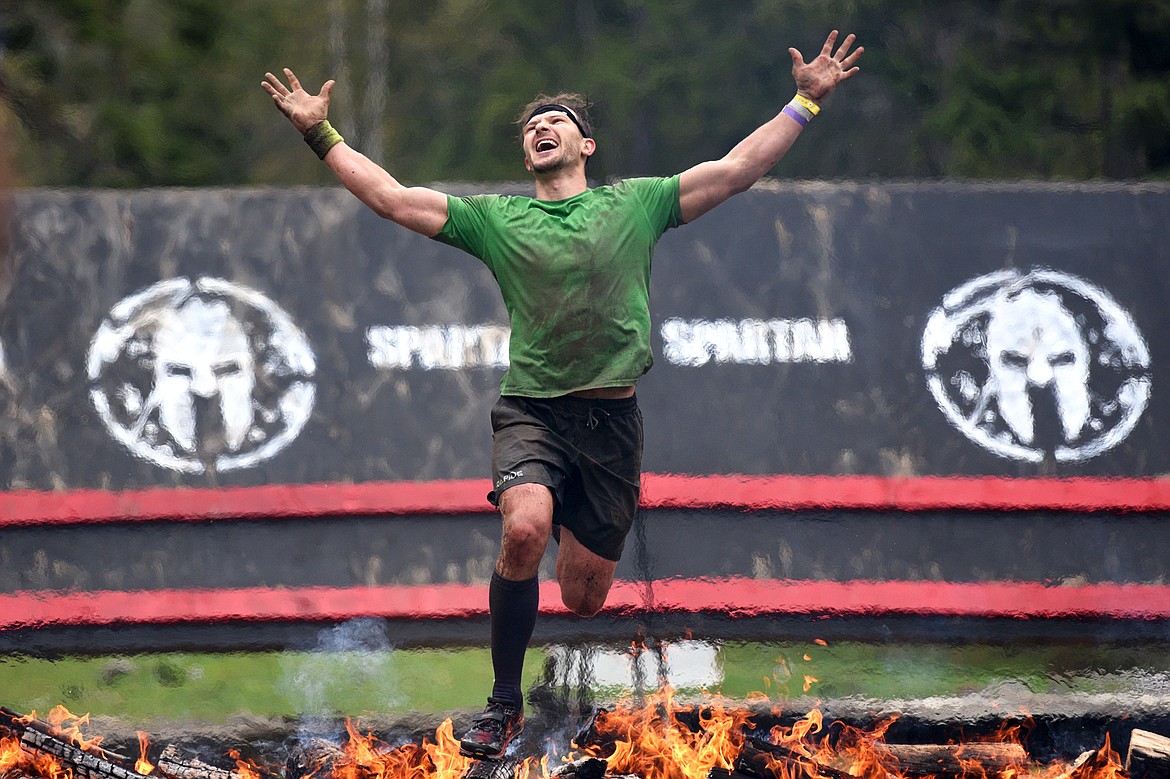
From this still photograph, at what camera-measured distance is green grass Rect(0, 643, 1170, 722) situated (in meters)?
5.91

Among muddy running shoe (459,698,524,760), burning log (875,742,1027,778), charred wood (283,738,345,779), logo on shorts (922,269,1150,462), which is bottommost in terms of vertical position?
burning log (875,742,1027,778)

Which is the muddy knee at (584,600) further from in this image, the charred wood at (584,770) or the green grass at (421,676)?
the green grass at (421,676)

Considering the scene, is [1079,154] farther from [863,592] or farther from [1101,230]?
[863,592]

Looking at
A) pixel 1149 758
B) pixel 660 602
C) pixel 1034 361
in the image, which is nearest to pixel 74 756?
pixel 660 602

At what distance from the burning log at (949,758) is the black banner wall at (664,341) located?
141cm

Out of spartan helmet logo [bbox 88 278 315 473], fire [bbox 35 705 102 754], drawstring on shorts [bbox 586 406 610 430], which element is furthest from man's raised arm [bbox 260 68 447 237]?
fire [bbox 35 705 102 754]

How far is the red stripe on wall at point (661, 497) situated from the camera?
6273mm

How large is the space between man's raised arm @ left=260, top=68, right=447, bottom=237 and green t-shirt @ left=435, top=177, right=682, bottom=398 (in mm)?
72

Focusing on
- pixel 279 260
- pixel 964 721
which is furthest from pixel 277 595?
pixel 964 721

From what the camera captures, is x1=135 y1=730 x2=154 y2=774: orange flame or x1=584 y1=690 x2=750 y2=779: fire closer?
x1=584 y1=690 x2=750 y2=779: fire

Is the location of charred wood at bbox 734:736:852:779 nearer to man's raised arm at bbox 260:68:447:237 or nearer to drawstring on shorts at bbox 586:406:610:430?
drawstring on shorts at bbox 586:406:610:430

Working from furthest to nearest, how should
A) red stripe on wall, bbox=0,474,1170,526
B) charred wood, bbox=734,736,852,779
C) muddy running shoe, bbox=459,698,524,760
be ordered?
red stripe on wall, bbox=0,474,1170,526
charred wood, bbox=734,736,852,779
muddy running shoe, bbox=459,698,524,760

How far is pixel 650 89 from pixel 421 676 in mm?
11704

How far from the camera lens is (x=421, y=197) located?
15.5ft
